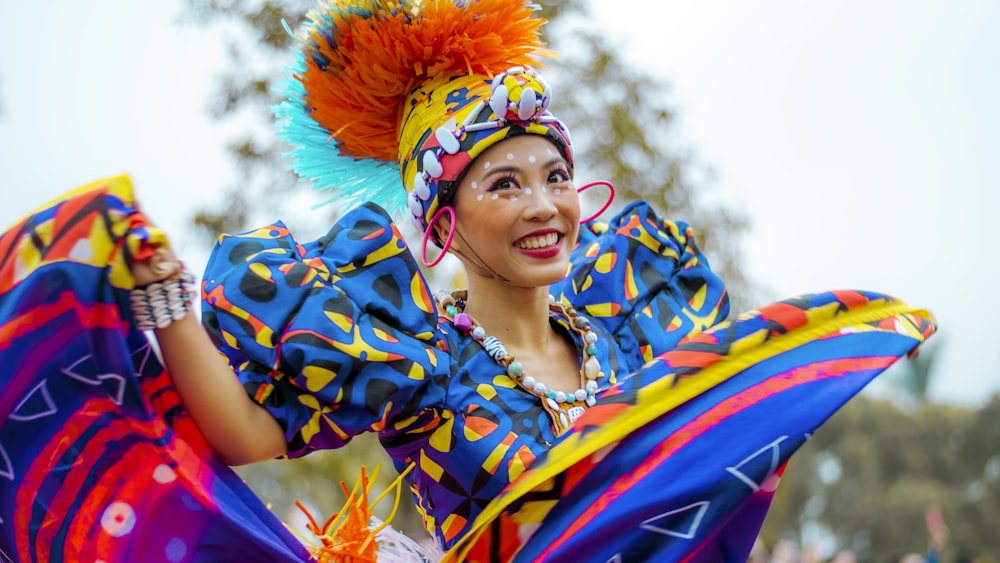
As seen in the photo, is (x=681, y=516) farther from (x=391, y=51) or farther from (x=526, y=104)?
(x=391, y=51)

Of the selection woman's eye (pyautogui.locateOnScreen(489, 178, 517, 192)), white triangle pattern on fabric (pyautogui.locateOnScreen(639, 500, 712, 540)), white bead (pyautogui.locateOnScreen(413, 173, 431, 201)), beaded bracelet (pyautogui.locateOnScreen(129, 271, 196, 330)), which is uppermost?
woman's eye (pyautogui.locateOnScreen(489, 178, 517, 192))

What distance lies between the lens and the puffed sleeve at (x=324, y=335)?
6.75 ft

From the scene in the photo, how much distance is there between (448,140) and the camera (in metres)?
2.46

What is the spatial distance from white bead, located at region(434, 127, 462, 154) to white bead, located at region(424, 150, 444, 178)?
0.13 feet

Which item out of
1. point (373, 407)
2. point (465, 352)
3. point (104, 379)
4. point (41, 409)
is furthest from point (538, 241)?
point (41, 409)

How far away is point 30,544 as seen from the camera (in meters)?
1.88

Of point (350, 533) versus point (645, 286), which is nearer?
point (350, 533)

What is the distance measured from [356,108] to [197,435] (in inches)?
41.6

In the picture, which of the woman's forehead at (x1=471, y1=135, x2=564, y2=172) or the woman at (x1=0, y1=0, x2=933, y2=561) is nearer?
the woman at (x1=0, y1=0, x2=933, y2=561)

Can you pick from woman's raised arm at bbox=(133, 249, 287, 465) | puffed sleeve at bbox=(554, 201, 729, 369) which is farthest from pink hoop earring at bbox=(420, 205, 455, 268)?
woman's raised arm at bbox=(133, 249, 287, 465)

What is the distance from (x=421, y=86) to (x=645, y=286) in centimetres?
83

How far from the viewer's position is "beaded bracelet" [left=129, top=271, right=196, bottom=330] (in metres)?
1.85

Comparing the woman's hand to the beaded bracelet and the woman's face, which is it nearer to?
the beaded bracelet

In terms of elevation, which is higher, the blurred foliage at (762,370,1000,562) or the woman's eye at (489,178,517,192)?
the woman's eye at (489,178,517,192)
